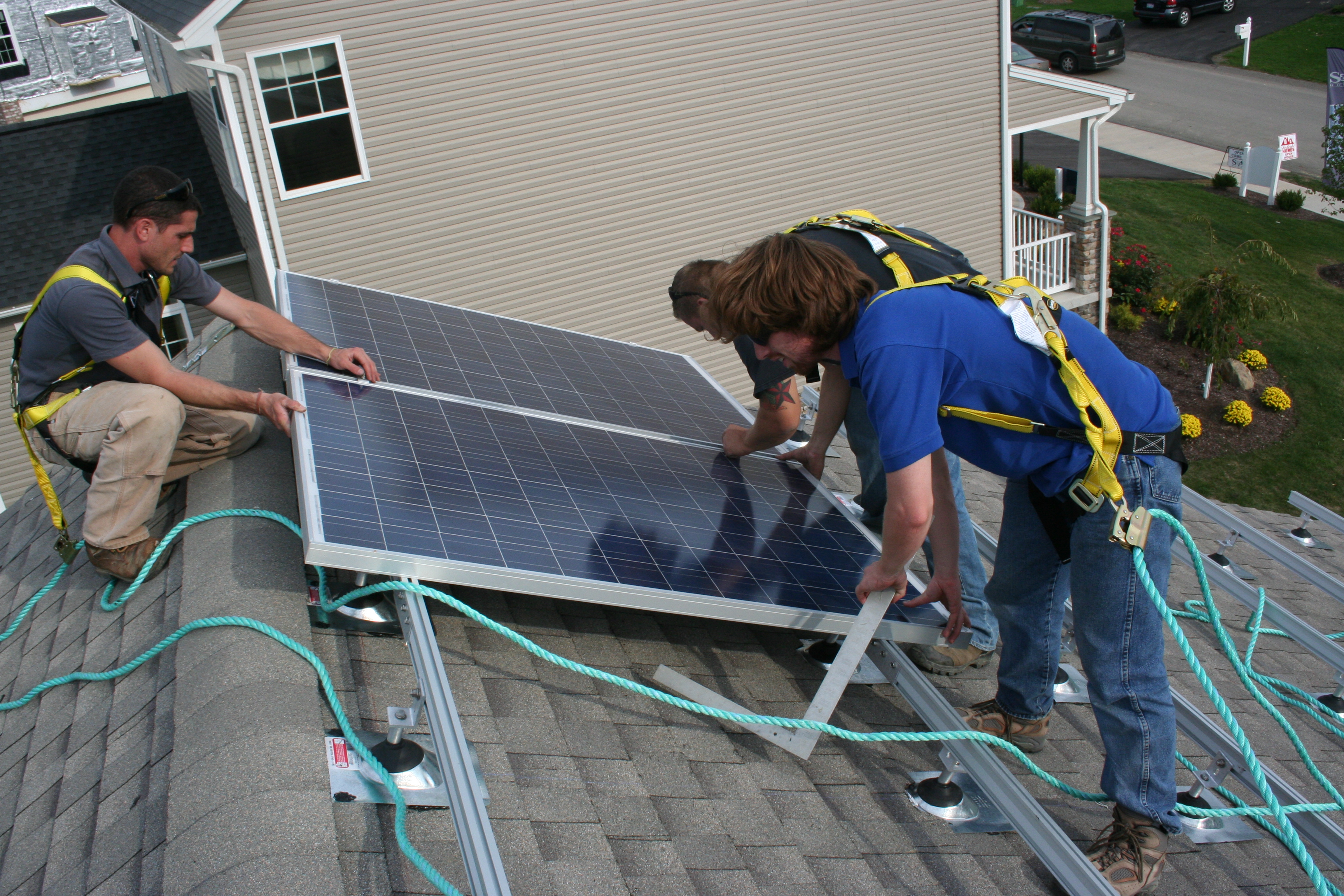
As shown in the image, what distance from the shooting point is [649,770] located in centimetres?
328

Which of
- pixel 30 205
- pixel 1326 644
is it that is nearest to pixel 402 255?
pixel 30 205

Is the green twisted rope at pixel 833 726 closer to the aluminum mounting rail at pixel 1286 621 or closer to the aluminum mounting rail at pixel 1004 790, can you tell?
the aluminum mounting rail at pixel 1004 790

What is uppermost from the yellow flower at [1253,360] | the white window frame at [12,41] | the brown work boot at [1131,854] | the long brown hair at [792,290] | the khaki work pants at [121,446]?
the white window frame at [12,41]

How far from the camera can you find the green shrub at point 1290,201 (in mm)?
27719

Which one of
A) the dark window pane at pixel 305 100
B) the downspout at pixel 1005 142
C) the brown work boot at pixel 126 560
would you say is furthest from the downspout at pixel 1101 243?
the brown work boot at pixel 126 560

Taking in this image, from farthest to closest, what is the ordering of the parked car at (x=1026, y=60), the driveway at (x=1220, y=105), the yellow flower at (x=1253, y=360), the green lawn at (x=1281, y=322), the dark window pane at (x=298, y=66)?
the driveway at (x=1220, y=105) < the parked car at (x=1026, y=60) < the yellow flower at (x=1253, y=360) < the green lawn at (x=1281, y=322) < the dark window pane at (x=298, y=66)

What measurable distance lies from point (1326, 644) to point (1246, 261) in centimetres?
2437

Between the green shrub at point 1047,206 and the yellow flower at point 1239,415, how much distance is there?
26.9 feet

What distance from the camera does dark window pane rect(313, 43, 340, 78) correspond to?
1271 centimetres

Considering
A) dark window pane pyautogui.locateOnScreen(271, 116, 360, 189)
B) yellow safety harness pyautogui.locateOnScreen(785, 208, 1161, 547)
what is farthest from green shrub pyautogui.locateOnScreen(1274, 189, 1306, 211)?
yellow safety harness pyautogui.locateOnScreen(785, 208, 1161, 547)

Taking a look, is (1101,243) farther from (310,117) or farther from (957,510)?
(957,510)

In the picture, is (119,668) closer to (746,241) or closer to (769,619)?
(769,619)

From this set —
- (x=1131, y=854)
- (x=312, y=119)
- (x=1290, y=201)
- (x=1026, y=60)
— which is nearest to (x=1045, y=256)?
(x=1290, y=201)

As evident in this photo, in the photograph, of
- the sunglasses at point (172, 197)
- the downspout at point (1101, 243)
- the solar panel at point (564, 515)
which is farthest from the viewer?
the downspout at point (1101, 243)
